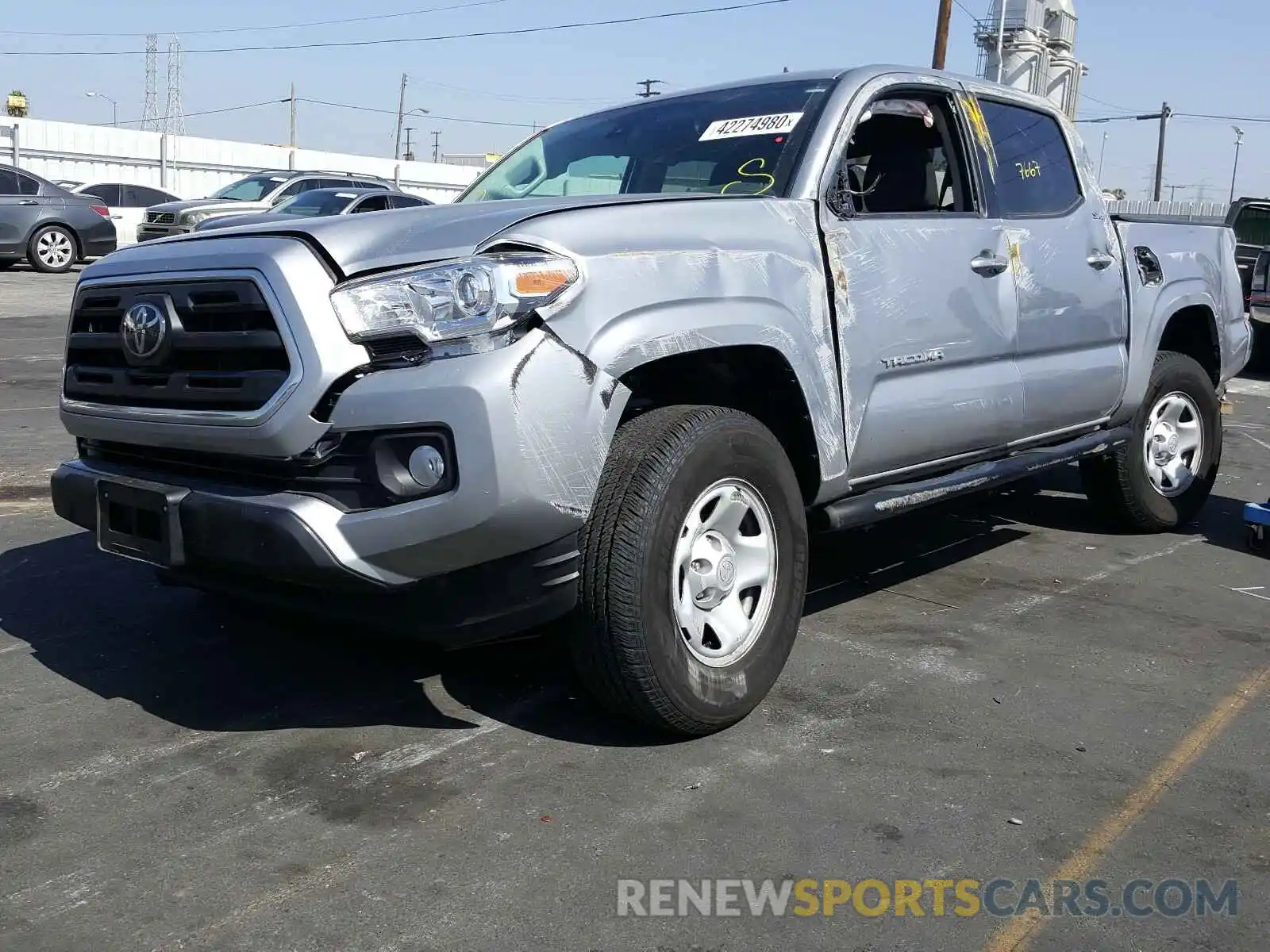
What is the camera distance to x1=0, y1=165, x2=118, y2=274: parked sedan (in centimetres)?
1870

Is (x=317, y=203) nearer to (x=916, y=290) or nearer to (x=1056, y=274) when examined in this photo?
(x=1056, y=274)

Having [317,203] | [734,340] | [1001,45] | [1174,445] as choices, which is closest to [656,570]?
[734,340]

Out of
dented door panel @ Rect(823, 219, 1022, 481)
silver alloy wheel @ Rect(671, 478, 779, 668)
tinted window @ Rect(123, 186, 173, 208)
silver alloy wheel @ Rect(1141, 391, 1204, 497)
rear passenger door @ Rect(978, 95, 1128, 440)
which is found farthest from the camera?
tinted window @ Rect(123, 186, 173, 208)

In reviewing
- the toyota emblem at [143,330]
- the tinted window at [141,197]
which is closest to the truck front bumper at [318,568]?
the toyota emblem at [143,330]

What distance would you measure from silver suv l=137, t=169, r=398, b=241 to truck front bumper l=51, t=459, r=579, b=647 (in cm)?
1698

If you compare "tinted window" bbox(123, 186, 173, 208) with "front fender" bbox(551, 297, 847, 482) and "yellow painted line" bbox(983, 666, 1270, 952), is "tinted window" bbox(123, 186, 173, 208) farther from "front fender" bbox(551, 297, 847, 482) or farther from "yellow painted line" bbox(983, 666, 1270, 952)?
"yellow painted line" bbox(983, 666, 1270, 952)

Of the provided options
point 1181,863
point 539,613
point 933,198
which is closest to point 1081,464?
point 933,198

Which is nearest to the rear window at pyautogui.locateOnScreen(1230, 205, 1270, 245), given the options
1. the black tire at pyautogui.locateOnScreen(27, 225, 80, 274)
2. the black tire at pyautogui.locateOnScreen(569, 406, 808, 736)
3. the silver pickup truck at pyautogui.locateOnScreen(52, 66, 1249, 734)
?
the silver pickup truck at pyautogui.locateOnScreen(52, 66, 1249, 734)

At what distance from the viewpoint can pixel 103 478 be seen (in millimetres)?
3426

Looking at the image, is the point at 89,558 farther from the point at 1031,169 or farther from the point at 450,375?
the point at 1031,169

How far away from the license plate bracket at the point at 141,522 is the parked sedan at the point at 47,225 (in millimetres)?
17438

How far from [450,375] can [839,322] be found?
4.76 ft

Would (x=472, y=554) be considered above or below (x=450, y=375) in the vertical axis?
below

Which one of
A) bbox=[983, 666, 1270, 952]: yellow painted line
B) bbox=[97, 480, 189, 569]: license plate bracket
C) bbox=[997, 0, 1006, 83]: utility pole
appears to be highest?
bbox=[997, 0, 1006, 83]: utility pole
